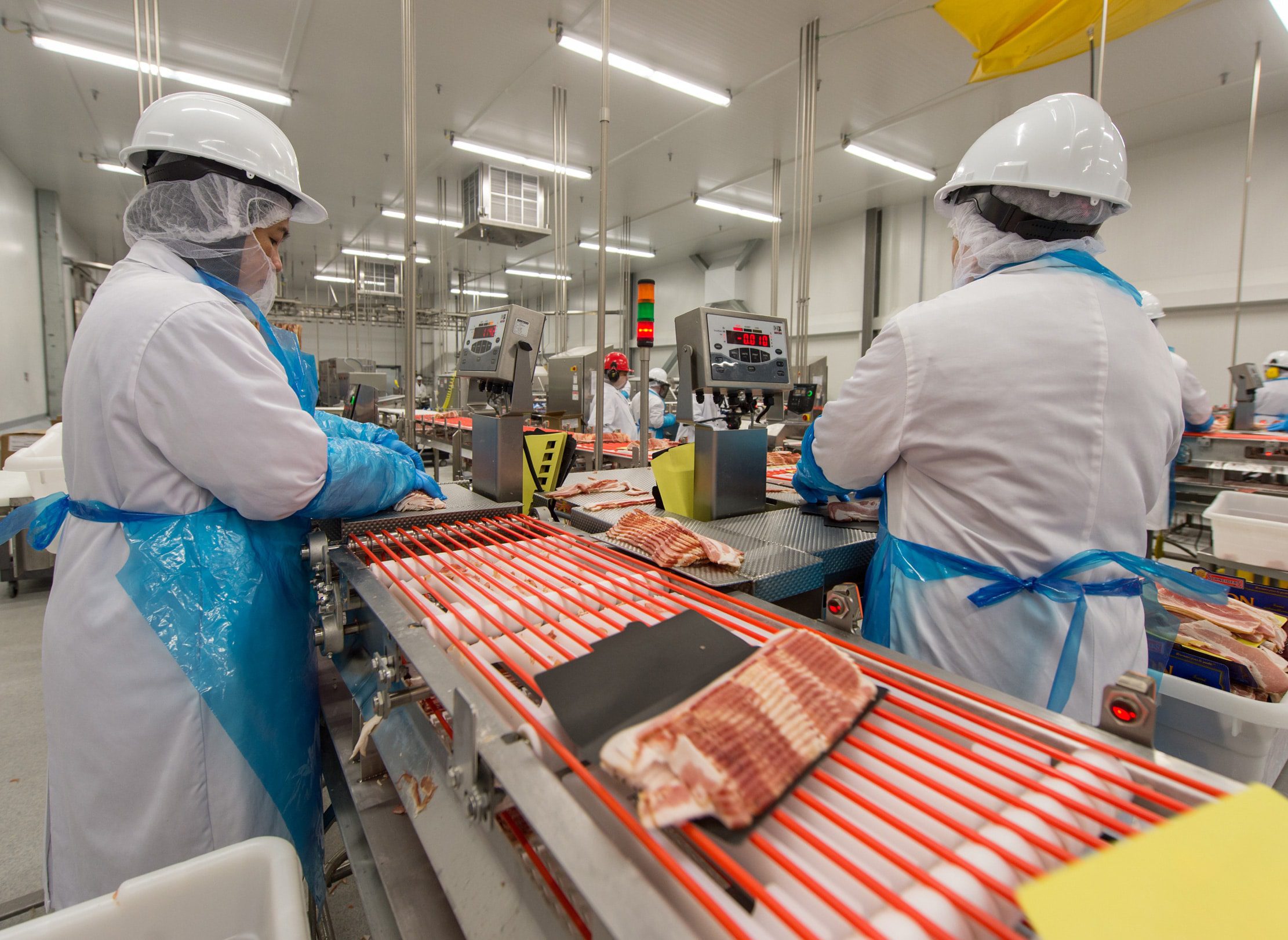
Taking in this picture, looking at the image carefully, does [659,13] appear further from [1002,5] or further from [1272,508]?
[1272,508]

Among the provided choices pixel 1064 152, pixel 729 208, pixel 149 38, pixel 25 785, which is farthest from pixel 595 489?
pixel 729 208

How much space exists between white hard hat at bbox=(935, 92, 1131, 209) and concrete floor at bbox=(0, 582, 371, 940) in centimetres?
247

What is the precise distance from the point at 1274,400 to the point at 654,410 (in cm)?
574

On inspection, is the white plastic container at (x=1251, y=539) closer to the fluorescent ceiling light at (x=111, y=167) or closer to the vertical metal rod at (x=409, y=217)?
the vertical metal rod at (x=409, y=217)

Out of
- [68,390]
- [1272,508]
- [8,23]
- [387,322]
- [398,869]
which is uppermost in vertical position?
[8,23]

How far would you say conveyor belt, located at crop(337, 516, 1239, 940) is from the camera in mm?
473

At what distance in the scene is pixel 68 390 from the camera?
4.05 feet

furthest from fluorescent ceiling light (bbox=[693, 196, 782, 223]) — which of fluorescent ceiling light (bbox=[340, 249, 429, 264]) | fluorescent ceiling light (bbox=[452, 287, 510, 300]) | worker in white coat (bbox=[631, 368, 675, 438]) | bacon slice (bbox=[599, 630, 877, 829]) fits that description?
bacon slice (bbox=[599, 630, 877, 829])

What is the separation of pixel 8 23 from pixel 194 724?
24.4 ft

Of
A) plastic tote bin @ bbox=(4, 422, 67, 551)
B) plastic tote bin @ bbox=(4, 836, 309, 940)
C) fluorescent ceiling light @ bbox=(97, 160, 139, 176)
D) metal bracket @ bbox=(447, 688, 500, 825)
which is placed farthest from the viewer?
fluorescent ceiling light @ bbox=(97, 160, 139, 176)

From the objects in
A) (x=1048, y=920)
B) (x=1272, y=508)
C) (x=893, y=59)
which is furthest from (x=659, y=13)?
(x=1048, y=920)

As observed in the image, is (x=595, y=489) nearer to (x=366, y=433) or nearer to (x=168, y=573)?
(x=366, y=433)

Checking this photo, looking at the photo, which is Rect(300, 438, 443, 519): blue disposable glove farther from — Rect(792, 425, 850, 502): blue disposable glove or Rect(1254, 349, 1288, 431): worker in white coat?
Rect(1254, 349, 1288, 431): worker in white coat

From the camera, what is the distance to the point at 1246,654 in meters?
1.38
